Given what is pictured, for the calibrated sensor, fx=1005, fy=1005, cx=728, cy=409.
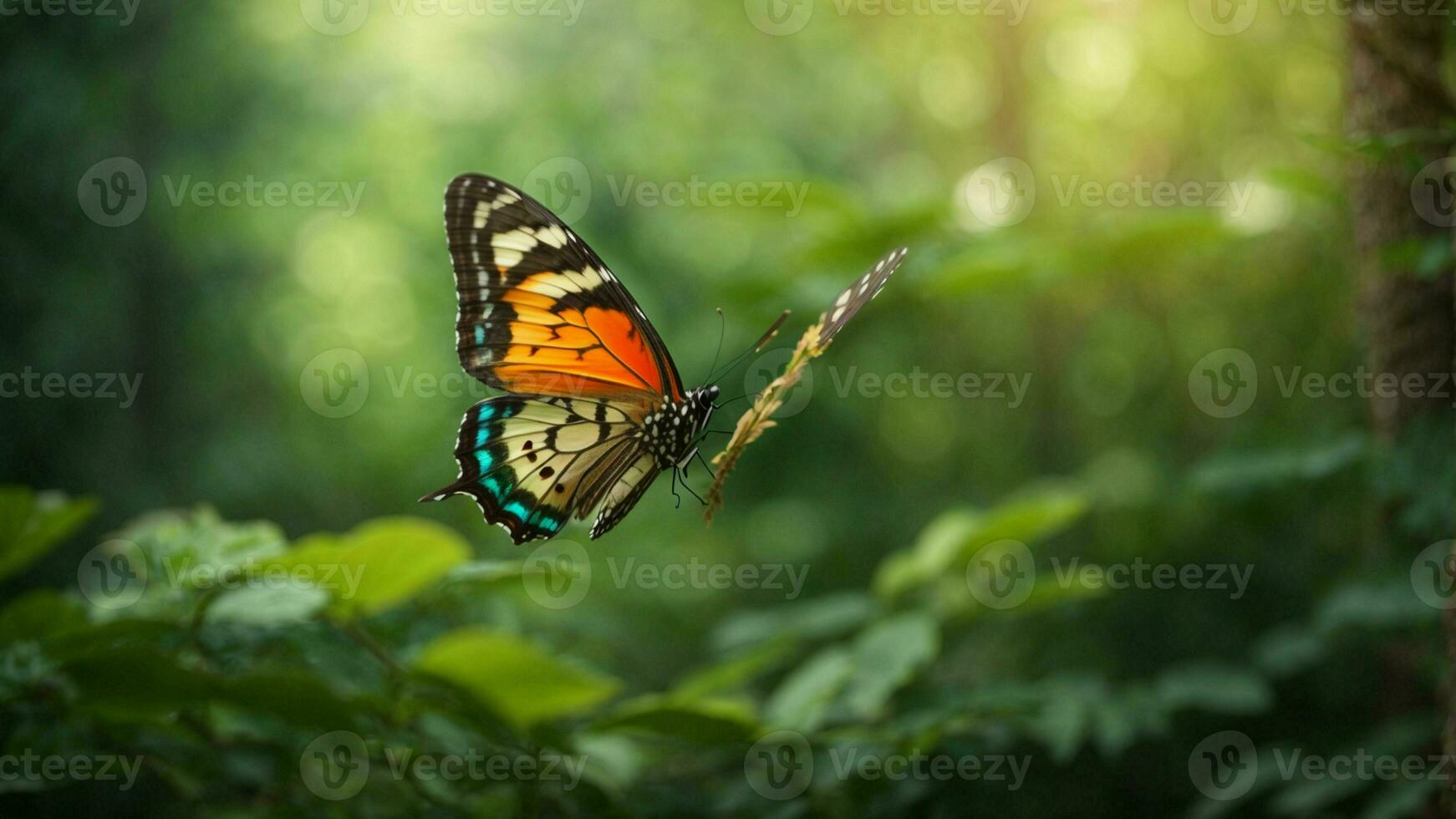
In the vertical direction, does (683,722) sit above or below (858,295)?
below

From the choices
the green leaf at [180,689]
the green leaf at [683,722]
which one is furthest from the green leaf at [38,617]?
the green leaf at [683,722]

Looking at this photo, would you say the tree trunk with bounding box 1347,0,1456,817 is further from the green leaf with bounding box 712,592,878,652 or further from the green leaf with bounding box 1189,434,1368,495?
the green leaf with bounding box 712,592,878,652

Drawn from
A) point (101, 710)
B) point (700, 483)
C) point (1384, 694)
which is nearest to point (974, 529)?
point (700, 483)

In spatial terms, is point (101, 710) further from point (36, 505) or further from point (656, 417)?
point (656, 417)

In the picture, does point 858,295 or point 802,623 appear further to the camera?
→ point 802,623

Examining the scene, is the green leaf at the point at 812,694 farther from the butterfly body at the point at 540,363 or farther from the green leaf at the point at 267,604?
the green leaf at the point at 267,604

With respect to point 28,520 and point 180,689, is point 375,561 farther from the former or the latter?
point 28,520

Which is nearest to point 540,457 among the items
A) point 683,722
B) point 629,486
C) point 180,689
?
point 629,486

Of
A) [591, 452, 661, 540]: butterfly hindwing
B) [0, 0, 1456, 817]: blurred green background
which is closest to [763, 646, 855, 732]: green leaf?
[0, 0, 1456, 817]: blurred green background
